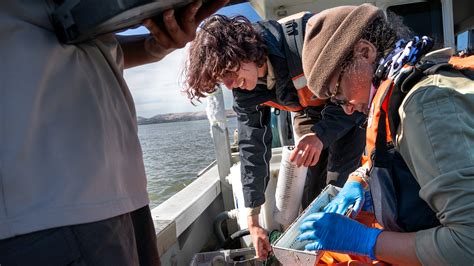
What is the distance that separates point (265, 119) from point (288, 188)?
1.69ft

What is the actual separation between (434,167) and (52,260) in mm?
1011

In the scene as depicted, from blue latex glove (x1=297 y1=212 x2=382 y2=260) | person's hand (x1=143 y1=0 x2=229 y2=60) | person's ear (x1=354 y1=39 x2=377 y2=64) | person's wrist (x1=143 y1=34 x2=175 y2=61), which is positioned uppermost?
person's hand (x1=143 y1=0 x2=229 y2=60)

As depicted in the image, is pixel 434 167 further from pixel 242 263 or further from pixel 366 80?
pixel 242 263

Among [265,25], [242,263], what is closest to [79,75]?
[265,25]

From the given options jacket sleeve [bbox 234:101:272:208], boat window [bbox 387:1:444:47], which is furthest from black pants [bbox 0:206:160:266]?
boat window [bbox 387:1:444:47]

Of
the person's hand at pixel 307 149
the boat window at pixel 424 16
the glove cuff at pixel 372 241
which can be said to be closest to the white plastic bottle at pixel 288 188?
the person's hand at pixel 307 149

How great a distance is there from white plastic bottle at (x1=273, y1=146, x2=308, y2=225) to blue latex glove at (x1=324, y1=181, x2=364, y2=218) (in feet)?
1.77

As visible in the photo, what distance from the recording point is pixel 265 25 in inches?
87.4

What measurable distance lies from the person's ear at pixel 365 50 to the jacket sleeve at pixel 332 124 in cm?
89

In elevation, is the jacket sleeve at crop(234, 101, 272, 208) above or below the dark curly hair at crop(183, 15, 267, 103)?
below

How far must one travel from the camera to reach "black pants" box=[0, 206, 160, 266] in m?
0.70

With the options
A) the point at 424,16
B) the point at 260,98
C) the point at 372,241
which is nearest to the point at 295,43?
the point at 260,98

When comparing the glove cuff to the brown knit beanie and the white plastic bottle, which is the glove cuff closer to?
the brown knit beanie

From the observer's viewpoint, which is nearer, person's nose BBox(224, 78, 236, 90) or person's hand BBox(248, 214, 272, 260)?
person's nose BBox(224, 78, 236, 90)
